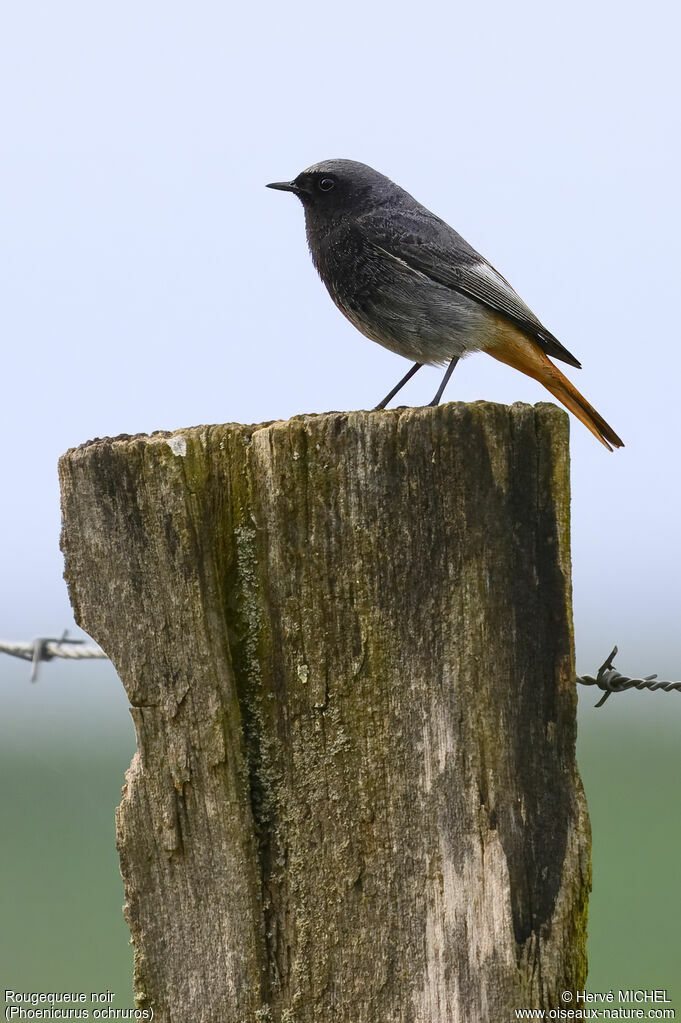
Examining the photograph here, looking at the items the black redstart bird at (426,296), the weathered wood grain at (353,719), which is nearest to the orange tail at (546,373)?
the black redstart bird at (426,296)

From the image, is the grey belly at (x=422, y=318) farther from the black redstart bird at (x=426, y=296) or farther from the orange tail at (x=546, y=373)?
the orange tail at (x=546, y=373)

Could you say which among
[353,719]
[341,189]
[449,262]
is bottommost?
[353,719]

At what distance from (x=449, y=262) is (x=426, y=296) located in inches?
9.3

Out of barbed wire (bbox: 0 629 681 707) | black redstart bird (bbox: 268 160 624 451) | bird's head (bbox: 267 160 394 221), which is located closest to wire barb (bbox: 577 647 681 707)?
barbed wire (bbox: 0 629 681 707)

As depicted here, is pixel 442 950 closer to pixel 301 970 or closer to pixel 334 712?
pixel 301 970

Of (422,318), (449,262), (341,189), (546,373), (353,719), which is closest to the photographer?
(353,719)

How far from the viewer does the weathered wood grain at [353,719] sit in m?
1.83

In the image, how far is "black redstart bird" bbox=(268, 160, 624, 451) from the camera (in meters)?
3.94

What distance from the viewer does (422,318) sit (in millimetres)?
3926

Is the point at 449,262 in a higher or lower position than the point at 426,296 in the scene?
higher

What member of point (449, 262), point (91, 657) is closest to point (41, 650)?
point (91, 657)

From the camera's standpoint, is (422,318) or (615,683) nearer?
(615,683)

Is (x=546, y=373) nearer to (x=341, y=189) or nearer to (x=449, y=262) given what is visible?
(x=449, y=262)

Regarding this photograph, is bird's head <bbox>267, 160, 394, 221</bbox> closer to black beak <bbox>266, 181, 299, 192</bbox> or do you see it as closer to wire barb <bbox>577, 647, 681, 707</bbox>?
black beak <bbox>266, 181, 299, 192</bbox>
